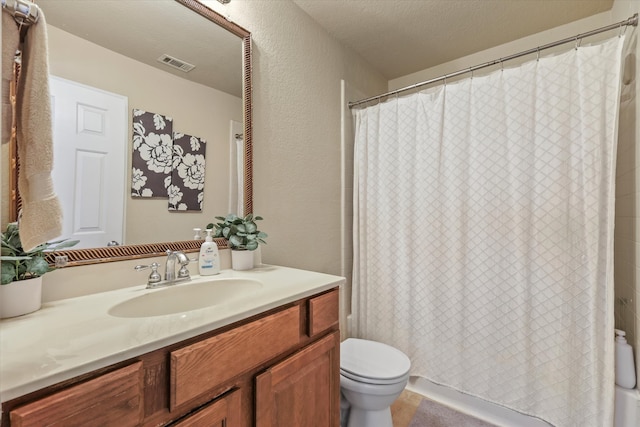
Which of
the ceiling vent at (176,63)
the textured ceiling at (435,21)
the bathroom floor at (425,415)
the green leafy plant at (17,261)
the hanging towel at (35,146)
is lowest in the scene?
the bathroom floor at (425,415)

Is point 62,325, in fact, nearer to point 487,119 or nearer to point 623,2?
point 487,119

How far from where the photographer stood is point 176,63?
1.21 metres

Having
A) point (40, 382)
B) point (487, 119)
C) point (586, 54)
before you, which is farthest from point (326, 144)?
point (40, 382)

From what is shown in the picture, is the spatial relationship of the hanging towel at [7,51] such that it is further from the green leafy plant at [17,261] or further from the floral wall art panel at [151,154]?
the floral wall art panel at [151,154]

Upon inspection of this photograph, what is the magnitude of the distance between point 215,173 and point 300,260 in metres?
0.70

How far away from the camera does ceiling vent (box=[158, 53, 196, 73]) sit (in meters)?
1.17

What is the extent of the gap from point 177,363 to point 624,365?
69.8 inches

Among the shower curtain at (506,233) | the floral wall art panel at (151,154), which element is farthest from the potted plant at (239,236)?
the shower curtain at (506,233)

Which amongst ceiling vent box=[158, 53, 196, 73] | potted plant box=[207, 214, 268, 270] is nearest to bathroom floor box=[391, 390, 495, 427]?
potted plant box=[207, 214, 268, 270]

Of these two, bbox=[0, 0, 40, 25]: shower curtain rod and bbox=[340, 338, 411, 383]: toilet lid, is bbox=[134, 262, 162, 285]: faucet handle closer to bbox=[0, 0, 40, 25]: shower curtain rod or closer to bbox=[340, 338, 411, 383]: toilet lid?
bbox=[0, 0, 40, 25]: shower curtain rod

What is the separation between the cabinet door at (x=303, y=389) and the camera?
822 millimetres

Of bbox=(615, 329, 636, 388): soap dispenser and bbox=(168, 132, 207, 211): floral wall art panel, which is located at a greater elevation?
bbox=(168, 132, 207, 211): floral wall art panel

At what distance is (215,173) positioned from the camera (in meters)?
1.32

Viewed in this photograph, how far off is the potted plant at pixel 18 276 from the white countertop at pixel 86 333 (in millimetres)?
31
